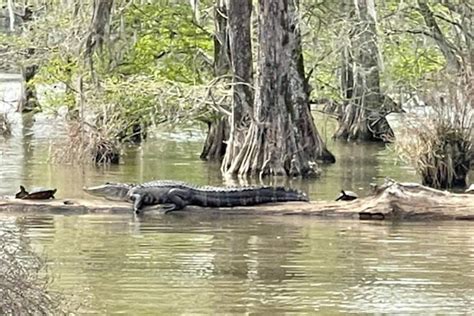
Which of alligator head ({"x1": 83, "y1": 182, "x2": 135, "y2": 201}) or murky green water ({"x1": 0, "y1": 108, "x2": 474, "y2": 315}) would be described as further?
alligator head ({"x1": 83, "y1": 182, "x2": 135, "y2": 201})

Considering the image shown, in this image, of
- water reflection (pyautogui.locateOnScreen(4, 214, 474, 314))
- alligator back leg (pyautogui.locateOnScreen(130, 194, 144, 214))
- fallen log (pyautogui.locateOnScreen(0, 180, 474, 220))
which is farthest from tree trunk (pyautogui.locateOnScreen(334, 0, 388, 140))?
water reflection (pyautogui.locateOnScreen(4, 214, 474, 314))

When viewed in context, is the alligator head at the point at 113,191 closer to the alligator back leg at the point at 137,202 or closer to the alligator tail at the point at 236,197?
A: the alligator back leg at the point at 137,202

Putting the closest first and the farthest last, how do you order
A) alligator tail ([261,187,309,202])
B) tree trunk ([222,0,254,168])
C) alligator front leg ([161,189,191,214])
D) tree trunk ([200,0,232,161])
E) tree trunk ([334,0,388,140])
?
alligator front leg ([161,189,191,214])
alligator tail ([261,187,309,202])
tree trunk ([222,0,254,168])
tree trunk ([200,0,232,161])
tree trunk ([334,0,388,140])

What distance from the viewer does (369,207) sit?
13586mm

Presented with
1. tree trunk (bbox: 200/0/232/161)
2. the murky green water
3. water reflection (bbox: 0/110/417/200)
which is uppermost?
tree trunk (bbox: 200/0/232/161)

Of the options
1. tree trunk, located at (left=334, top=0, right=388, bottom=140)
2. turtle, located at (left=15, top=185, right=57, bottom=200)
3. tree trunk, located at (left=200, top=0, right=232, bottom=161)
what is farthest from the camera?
tree trunk, located at (left=334, top=0, right=388, bottom=140)

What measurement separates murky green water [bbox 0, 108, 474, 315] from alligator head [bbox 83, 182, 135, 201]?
94cm

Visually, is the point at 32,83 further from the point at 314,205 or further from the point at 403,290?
the point at 403,290

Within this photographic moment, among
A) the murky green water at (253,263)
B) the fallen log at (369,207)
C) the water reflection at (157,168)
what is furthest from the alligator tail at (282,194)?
the water reflection at (157,168)

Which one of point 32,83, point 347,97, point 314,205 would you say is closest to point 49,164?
point 32,83

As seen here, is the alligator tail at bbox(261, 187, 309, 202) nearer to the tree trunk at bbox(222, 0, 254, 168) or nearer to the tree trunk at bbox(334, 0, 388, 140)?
the tree trunk at bbox(222, 0, 254, 168)

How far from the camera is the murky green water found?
871 cm

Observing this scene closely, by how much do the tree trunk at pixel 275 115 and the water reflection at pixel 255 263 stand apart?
6783mm

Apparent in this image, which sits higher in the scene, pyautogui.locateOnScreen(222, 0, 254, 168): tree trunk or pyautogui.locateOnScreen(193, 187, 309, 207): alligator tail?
pyautogui.locateOnScreen(222, 0, 254, 168): tree trunk
